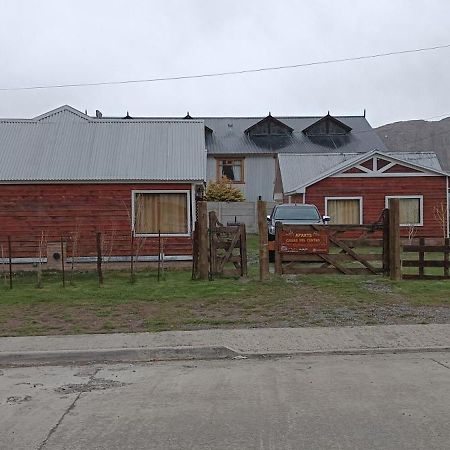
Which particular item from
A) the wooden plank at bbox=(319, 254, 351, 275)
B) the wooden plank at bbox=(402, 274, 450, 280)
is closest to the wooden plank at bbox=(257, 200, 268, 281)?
the wooden plank at bbox=(319, 254, 351, 275)

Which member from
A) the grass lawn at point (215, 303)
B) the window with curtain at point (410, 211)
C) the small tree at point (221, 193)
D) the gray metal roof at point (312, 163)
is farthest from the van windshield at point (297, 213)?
the small tree at point (221, 193)

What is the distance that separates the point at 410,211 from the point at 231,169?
23269mm

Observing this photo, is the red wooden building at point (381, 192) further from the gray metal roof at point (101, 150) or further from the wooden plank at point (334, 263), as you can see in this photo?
the wooden plank at point (334, 263)

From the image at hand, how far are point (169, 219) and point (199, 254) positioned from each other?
4.05 m

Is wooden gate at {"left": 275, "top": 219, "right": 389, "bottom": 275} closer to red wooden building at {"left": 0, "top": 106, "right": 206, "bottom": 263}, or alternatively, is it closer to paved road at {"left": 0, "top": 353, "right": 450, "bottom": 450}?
red wooden building at {"left": 0, "top": 106, "right": 206, "bottom": 263}

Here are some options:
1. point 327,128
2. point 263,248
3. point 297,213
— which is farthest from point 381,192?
point 327,128

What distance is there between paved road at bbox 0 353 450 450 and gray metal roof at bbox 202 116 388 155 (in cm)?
4239

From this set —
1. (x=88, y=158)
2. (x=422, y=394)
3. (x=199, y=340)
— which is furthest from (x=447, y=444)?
(x=88, y=158)

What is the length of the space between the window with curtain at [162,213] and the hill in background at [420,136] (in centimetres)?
8267

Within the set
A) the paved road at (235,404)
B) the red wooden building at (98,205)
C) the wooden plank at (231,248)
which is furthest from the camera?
the red wooden building at (98,205)

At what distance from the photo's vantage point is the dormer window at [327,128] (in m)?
52.2

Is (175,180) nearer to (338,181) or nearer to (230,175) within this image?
(338,181)

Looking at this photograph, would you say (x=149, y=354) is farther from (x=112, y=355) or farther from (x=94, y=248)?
(x=94, y=248)

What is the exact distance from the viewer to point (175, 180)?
19.6 meters
